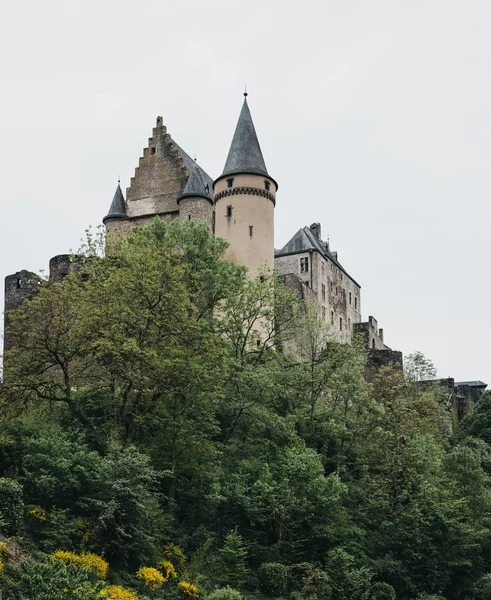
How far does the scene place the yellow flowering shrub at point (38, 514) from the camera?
80.3 ft

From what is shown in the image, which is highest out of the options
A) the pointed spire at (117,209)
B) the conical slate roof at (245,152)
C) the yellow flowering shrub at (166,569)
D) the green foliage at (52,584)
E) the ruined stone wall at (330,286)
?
the conical slate roof at (245,152)

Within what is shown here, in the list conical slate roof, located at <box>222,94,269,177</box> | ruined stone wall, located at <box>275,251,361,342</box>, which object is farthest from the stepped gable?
ruined stone wall, located at <box>275,251,361,342</box>

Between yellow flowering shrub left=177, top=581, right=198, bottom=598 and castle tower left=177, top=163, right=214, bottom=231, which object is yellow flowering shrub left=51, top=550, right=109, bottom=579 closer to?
yellow flowering shrub left=177, top=581, right=198, bottom=598

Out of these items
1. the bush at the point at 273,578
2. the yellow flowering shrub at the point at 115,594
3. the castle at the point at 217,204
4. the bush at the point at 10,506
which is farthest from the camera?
the castle at the point at 217,204

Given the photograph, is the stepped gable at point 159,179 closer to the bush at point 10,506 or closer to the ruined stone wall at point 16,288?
the ruined stone wall at point 16,288

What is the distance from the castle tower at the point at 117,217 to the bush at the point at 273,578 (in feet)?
111

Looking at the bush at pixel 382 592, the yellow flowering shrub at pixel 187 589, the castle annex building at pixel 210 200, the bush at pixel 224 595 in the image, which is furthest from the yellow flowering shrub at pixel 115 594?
the castle annex building at pixel 210 200

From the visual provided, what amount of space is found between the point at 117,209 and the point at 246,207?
1161 centimetres

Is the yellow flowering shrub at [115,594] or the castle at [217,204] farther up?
the castle at [217,204]

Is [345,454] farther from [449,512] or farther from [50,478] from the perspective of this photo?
[50,478]

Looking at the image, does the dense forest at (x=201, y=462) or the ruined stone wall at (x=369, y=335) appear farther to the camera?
the ruined stone wall at (x=369, y=335)

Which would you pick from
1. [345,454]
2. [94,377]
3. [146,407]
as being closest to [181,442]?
[146,407]

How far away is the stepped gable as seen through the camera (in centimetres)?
5878

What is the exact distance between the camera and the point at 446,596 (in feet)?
110
